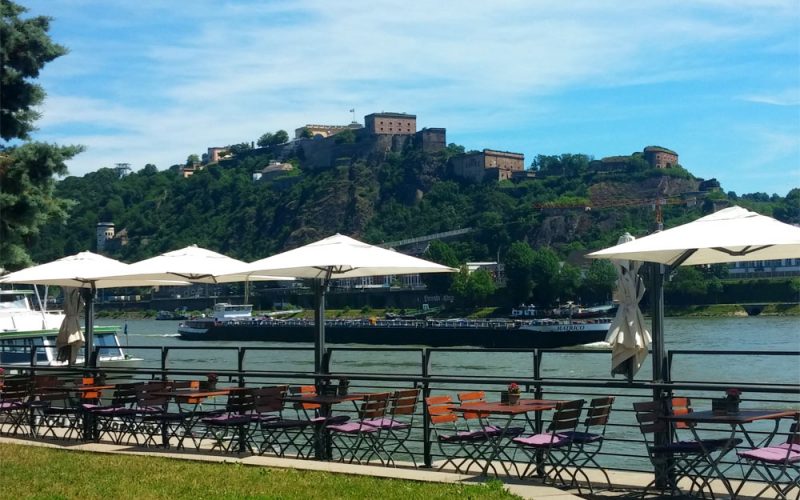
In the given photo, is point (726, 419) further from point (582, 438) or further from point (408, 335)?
point (408, 335)

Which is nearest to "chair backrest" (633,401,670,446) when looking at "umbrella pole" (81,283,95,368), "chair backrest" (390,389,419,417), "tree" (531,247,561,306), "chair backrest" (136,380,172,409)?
"chair backrest" (390,389,419,417)

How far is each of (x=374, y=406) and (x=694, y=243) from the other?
2880 mm

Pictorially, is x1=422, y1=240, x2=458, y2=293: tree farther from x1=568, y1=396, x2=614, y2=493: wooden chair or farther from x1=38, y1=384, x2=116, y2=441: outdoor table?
x1=568, y1=396, x2=614, y2=493: wooden chair

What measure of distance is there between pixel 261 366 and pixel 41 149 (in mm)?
24555

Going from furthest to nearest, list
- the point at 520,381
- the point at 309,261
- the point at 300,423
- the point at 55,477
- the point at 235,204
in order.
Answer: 1. the point at 235,204
2. the point at 309,261
3. the point at 300,423
4. the point at 520,381
5. the point at 55,477

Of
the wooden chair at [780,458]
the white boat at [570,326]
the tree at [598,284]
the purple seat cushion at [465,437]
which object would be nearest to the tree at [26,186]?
the purple seat cushion at [465,437]

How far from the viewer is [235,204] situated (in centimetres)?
15700

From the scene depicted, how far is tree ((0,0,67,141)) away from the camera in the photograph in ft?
45.9

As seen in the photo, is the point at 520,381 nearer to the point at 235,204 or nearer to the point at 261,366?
the point at 261,366

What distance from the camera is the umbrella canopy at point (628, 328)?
7571 millimetres

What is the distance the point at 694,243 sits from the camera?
7.02m

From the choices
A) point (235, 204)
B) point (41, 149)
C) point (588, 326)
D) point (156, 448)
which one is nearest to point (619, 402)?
point (41, 149)

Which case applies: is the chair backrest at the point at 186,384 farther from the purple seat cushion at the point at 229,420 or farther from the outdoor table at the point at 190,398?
the purple seat cushion at the point at 229,420

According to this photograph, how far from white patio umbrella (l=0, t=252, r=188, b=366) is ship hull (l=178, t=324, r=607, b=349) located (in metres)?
44.6
